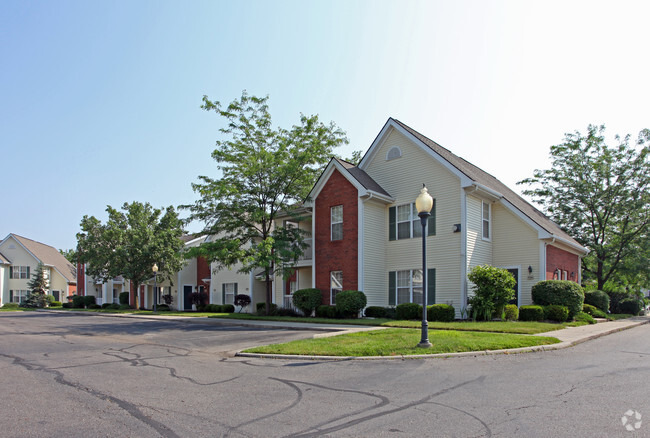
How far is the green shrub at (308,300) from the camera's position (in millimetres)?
23156

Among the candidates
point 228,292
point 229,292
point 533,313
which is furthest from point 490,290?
point 228,292

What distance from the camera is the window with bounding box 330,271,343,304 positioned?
23281mm

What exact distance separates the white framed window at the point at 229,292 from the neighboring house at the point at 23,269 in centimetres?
3132

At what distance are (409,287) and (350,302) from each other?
3.06 meters

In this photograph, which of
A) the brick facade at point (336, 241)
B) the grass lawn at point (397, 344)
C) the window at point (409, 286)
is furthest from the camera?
the brick facade at point (336, 241)

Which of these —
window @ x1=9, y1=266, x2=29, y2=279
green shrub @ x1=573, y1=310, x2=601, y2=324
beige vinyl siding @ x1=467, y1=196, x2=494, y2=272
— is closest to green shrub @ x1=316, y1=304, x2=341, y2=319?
beige vinyl siding @ x1=467, y1=196, x2=494, y2=272

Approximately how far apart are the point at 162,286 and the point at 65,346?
29.1 metres

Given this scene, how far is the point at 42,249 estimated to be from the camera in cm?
6178

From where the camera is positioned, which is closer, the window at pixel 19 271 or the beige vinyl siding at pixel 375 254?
the beige vinyl siding at pixel 375 254

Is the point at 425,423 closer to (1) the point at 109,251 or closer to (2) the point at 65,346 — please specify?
(2) the point at 65,346

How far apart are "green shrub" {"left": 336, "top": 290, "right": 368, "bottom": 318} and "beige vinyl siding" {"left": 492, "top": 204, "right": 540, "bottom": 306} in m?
6.68

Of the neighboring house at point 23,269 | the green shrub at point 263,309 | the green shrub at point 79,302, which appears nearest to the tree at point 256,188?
the green shrub at point 263,309

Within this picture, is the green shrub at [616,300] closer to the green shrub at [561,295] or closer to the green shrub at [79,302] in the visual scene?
the green shrub at [561,295]

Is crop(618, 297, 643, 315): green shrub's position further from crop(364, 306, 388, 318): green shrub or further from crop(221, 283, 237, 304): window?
crop(221, 283, 237, 304): window
